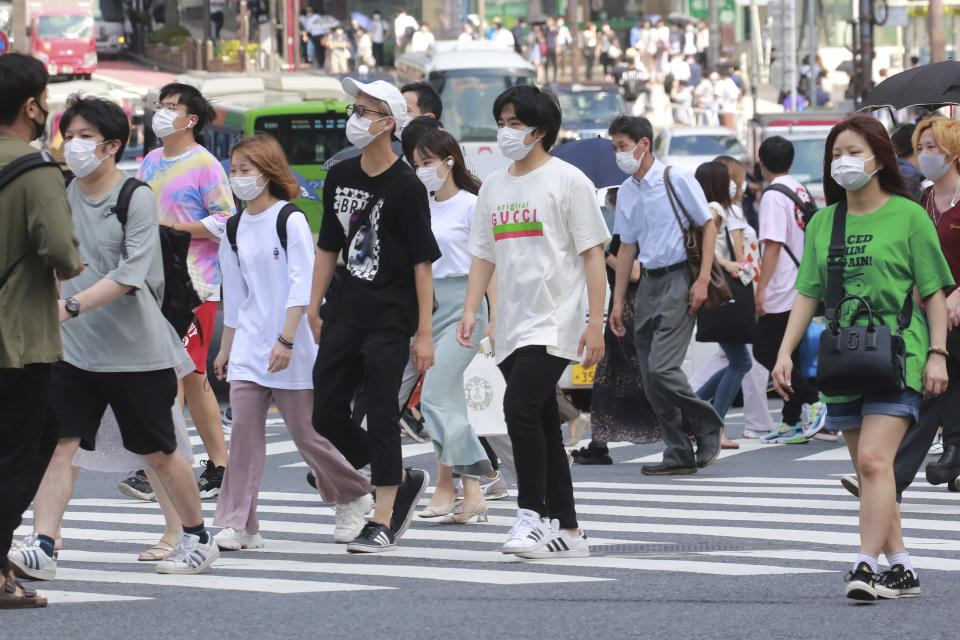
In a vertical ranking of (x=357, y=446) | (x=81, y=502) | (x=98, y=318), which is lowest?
(x=81, y=502)

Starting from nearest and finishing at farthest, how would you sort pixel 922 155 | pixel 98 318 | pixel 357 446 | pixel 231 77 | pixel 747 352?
Result: pixel 98 318 < pixel 357 446 < pixel 922 155 < pixel 747 352 < pixel 231 77

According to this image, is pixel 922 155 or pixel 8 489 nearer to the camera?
pixel 8 489

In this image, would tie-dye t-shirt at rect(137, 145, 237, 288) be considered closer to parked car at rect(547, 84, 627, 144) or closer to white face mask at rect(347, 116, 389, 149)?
white face mask at rect(347, 116, 389, 149)

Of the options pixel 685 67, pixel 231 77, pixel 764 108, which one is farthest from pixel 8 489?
pixel 764 108

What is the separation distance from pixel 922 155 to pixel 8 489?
4.52 m

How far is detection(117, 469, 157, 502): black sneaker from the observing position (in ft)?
33.7

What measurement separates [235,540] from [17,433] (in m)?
1.77

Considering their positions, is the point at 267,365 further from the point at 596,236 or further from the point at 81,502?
the point at 81,502

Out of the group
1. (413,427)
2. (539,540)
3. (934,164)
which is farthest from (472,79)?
(539,540)

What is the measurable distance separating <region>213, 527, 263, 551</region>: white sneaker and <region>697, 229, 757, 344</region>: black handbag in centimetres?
468

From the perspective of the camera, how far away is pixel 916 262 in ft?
21.7

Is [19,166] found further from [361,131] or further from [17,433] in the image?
[361,131]

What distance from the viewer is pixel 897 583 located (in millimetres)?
6582

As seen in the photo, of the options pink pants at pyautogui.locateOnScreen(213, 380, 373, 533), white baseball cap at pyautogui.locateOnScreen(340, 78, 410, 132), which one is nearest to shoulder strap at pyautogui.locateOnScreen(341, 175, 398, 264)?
white baseball cap at pyautogui.locateOnScreen(340, 78, 410, 132)
